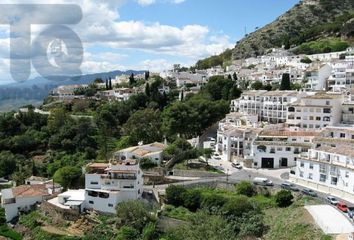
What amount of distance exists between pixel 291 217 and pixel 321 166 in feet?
16.4

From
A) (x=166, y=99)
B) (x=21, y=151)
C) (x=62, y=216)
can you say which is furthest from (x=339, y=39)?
(x=62, y=216)

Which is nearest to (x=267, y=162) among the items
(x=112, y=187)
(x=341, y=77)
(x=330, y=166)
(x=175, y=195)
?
(x=330, y=166)

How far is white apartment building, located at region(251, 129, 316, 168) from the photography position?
2973 cm

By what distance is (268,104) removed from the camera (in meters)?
38.8

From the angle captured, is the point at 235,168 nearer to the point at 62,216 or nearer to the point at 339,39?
the point at 62,216

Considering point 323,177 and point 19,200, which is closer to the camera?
point 323,177

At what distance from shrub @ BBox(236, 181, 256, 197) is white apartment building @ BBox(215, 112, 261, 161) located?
19.6 ft

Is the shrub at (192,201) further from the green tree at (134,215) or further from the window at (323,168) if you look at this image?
the window at (323,168)

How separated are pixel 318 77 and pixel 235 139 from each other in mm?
14659

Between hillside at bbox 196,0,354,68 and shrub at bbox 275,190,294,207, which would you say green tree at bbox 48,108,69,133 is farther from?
hillside at bbox 196,0,354,68

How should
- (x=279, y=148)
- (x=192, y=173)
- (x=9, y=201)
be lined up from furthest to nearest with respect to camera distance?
(x=192, y=173)
(x=279, y=148)
(x=9, y=201)

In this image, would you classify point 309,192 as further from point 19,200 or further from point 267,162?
point 19,200

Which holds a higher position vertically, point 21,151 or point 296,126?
point 296,126

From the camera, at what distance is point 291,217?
21672mm
